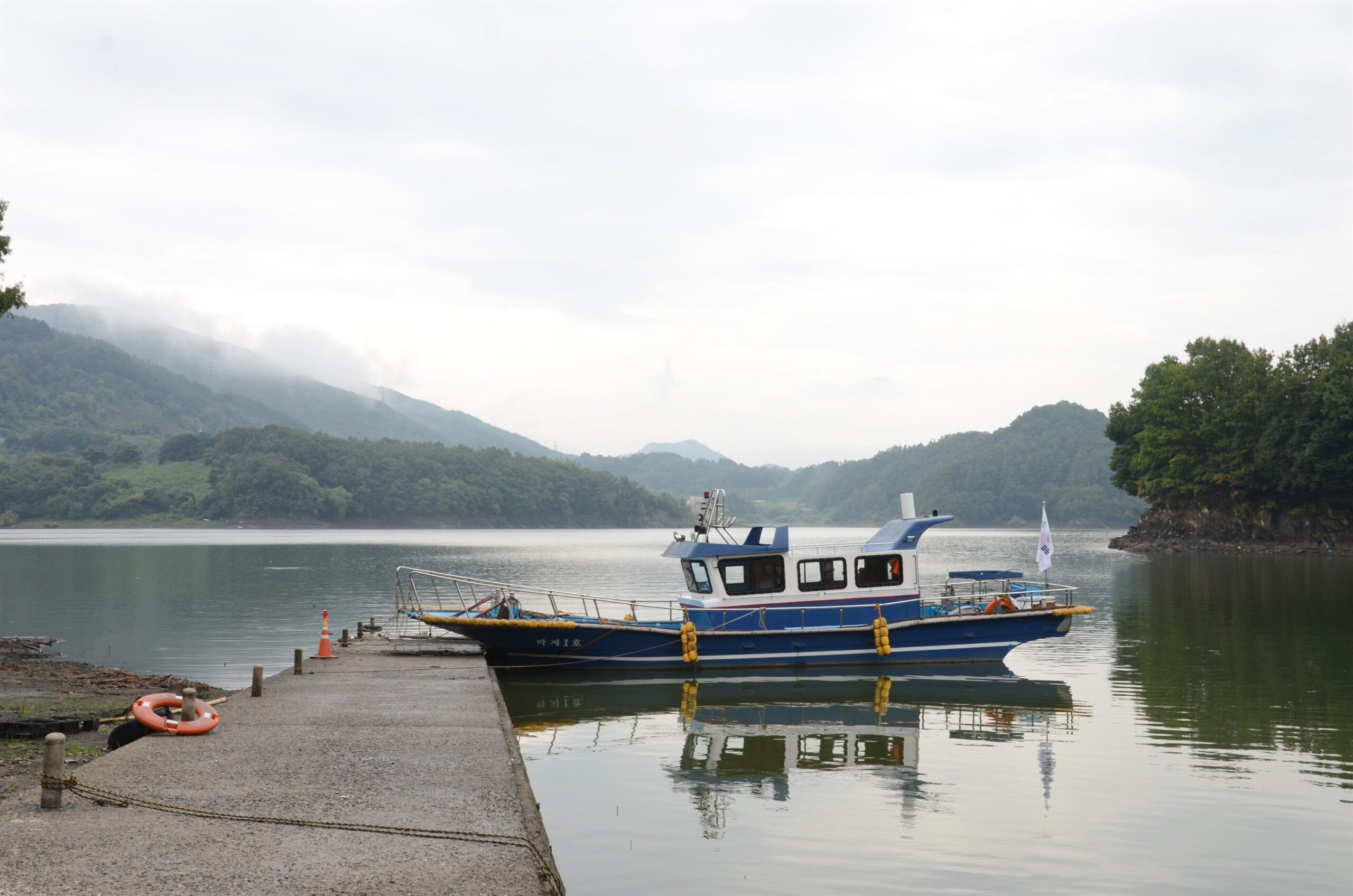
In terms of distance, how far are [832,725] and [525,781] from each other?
8736mm

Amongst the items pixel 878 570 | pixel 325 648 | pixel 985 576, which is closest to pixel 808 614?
pixel 878 570

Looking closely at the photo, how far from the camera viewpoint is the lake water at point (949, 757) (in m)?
11.0

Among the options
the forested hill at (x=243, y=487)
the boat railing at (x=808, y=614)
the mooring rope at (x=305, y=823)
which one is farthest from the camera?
the forested hill at (x=243, y=487)

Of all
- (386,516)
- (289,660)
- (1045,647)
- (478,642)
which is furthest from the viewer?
(386,516)

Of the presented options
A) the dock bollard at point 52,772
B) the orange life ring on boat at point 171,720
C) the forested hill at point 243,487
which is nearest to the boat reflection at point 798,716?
the orange life ring on boat at point 171,720

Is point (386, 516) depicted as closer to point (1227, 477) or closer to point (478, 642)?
point (1227, 477)

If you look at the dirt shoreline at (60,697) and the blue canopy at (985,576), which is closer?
the dirt shoreline at (60,697)

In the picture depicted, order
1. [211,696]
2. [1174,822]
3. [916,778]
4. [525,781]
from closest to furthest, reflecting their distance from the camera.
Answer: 1. [525,781]
2. [1174,822]
3. [916,778]
4. [211,696]

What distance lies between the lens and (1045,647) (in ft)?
98.7

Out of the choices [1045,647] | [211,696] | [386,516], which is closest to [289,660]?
[211,696]

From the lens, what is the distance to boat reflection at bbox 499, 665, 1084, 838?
1491cm

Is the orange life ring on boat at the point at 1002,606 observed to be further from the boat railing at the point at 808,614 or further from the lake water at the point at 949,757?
the lake water at the point at 949,757

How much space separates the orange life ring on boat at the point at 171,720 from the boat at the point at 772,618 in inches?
374

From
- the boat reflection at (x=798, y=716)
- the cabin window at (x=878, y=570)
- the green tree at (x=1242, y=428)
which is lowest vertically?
the boat reflection at (x=798, y=716)
